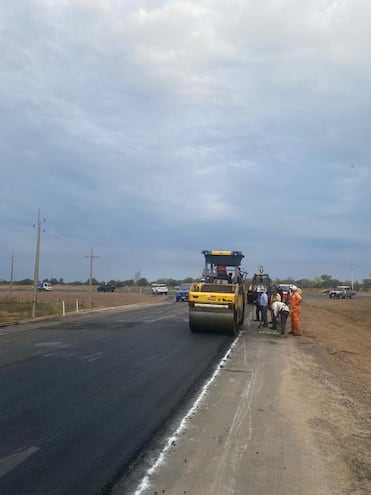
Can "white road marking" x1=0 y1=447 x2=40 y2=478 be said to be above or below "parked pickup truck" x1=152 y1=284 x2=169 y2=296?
below

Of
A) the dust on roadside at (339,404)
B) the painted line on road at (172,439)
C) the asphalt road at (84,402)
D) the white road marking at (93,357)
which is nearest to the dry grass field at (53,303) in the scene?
the asphalt road at (84,402)

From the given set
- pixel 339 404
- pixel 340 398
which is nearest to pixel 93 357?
pixel 340 398

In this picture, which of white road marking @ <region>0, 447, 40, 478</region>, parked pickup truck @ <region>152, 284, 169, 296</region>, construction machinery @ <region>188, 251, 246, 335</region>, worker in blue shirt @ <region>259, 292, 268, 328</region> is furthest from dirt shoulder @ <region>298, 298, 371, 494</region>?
parked pickup truck @ <region>152, 284, 169, 296</region>

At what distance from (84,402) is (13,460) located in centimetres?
252

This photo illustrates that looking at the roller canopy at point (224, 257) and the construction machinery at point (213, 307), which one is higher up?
the roller canopy at point (224, 257)

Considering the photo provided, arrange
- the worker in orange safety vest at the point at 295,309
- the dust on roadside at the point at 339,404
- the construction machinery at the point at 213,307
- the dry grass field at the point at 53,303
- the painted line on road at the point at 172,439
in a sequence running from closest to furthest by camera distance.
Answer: the painted line on road at the point at 172,439 → the dust on roadside at the point at 339,404 → the construction machinery at the point at 213,307 → the worker in orange safety vest at the point at 295,309 → the dry grass field at the point at 53,303

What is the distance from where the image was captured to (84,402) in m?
7.84

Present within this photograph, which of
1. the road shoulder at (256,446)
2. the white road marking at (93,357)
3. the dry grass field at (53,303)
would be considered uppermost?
the dry grass field at (53,303)

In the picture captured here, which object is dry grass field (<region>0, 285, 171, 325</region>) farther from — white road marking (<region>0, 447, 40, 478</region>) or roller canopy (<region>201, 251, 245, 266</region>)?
white road marking (<region>0, 447, 40, 478</region>)

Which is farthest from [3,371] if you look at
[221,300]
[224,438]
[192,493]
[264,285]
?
[264,285]

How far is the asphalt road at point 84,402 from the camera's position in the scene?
16.8 ft

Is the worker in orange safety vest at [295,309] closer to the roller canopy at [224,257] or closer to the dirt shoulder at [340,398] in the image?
the dirt shoulder at [340,398]

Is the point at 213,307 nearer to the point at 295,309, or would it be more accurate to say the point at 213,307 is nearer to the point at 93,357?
the point at 295,309

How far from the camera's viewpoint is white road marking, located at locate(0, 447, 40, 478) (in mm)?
5096
